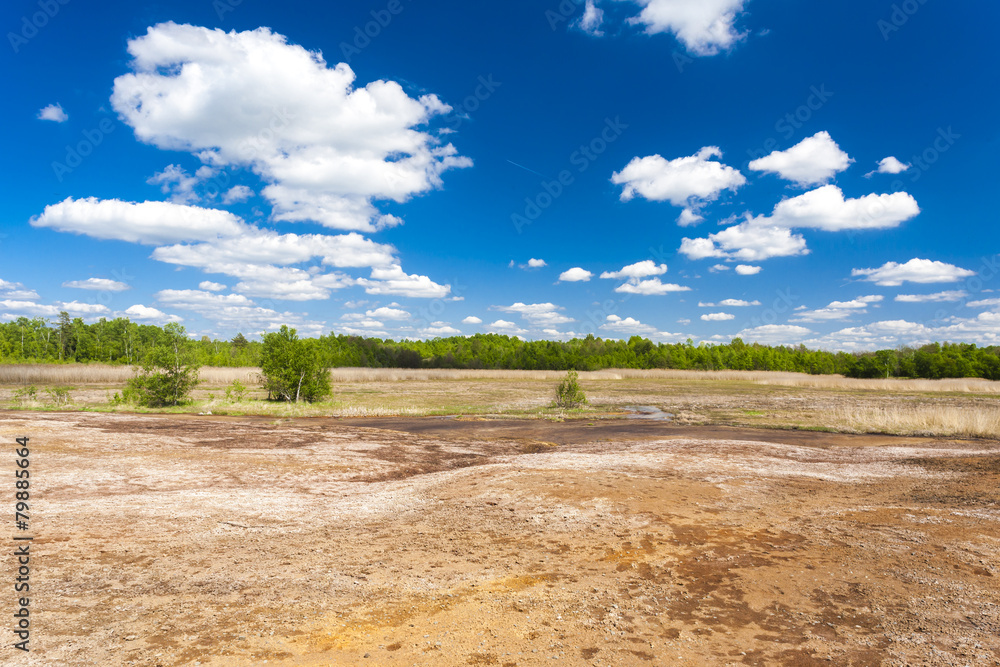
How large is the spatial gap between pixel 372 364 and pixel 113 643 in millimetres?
104427

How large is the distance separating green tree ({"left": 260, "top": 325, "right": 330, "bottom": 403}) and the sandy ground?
2137cm

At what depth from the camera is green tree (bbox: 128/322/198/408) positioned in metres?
31.4

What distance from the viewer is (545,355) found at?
382ft

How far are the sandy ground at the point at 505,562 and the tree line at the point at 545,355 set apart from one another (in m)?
80.7

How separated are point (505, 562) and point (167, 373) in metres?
32.9

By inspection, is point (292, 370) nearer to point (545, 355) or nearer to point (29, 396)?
point (29, 396)

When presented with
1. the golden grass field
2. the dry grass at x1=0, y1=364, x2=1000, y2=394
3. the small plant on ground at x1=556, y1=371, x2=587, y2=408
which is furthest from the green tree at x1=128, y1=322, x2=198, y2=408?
the small plant on ground at x1=556, y1=371, x2=587, y2=408

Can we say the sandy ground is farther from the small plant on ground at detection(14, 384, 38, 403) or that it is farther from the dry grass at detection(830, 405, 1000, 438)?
the small plant on ground at detection(14, 384, 38, 403)

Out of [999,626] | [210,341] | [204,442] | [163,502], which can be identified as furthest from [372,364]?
[999,626]

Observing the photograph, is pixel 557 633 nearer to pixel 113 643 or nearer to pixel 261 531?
pixel 113 643

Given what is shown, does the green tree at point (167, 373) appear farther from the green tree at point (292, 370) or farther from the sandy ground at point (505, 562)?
the sandy ground at point (505, 562)

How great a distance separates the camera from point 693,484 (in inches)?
478

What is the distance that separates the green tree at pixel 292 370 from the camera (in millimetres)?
36281

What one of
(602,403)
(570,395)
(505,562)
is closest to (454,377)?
(602,403)
